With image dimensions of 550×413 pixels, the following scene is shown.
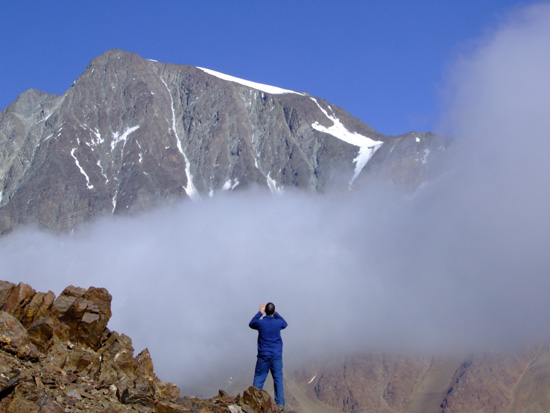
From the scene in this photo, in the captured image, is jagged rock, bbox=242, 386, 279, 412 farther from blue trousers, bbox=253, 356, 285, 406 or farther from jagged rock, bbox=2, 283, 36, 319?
jagged rock, bbox=2, 283, 36, 319

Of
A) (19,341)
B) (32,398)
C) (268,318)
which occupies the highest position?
(268,318)

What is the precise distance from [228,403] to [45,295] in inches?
285

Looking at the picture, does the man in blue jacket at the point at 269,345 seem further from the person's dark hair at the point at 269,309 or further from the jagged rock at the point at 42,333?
the jagged rock at the point at 42,333

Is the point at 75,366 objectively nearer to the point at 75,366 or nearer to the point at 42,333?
the point at 75,366

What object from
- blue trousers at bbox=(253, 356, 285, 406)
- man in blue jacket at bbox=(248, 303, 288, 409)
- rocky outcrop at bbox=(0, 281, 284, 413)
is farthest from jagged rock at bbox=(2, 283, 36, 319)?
blue trousers at bbox=(253, 356, 285, 406)

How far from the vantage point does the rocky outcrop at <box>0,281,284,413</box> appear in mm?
20453

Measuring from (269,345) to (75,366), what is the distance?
552 cm

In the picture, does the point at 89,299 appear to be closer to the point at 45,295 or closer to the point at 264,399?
the point at 45,295

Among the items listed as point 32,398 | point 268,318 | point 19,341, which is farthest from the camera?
point 268,318

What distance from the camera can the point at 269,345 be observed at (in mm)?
23781

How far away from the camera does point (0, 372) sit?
787 inches

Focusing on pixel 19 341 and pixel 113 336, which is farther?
pixel 113 336

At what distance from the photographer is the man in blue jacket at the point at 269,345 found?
23641mm

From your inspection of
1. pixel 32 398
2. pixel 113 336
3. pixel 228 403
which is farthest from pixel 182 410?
pixel 113 336
